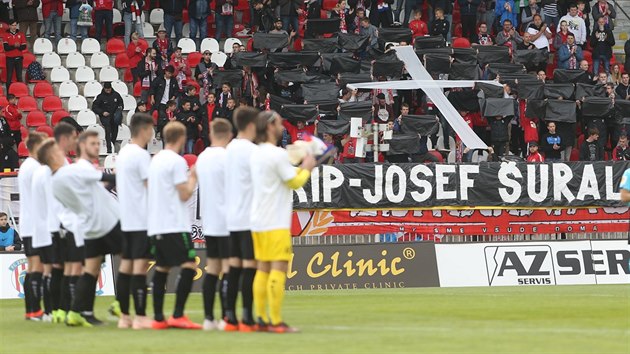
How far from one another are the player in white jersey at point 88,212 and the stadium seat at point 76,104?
1908 centimetres

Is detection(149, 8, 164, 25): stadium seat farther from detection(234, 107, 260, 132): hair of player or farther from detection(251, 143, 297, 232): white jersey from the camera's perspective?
detection(251, 143, 297, 232): white jersey

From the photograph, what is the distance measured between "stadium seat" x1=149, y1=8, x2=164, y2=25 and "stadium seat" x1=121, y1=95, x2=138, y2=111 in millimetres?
3884

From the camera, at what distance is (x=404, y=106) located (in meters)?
33.5

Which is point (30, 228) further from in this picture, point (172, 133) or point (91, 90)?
point (91, 90)

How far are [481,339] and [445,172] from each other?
16.8m

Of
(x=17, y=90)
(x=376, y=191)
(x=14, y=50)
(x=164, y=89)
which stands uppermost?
(x=14, y=50)

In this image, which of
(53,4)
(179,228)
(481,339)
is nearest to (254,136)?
(179,228)

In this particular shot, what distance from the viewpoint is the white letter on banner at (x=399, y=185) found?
97.8 ft

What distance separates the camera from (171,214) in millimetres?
14523

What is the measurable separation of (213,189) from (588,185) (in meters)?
17.3

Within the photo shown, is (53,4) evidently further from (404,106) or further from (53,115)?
(404,106)

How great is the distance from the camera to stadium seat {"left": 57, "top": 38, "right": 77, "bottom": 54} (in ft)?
117

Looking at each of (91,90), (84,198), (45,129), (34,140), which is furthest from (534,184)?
(84,198)

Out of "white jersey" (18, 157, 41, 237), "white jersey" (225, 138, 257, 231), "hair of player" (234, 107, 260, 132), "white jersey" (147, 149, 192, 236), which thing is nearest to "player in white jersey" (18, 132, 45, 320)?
"white jersey" (18, 157, 41, 237)
